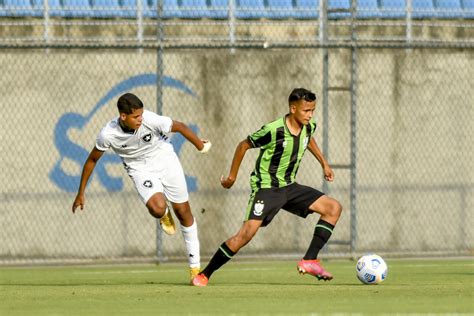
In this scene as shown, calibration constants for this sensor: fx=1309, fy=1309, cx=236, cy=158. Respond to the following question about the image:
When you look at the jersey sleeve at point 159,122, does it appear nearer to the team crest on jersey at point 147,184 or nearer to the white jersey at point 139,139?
the white jersey at point 139,139

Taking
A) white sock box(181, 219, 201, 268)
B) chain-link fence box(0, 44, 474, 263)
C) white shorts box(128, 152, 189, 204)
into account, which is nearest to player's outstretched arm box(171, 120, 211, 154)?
white shorts box(128, 152, 189, 204)

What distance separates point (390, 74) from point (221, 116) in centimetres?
249

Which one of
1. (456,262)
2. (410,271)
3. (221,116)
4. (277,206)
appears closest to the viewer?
(277,206)

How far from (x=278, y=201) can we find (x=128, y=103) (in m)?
1.68

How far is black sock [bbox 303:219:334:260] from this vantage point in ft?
39.7

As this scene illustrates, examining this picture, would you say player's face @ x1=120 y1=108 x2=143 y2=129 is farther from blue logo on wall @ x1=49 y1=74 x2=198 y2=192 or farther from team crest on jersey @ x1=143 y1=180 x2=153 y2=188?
blue logo on wall @ x1=49 y1=74 x2=198 y2=192

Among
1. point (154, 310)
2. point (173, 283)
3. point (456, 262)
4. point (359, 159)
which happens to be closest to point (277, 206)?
point (173, 283)

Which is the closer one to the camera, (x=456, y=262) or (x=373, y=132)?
(x=456, y=262)

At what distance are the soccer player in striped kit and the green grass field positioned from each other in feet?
1.25

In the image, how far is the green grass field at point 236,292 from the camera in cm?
995

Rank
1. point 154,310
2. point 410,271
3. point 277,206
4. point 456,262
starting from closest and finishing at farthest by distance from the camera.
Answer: point 154,310 < point 277,206 < point 410,271 < point 456,262

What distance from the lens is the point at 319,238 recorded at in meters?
12.2

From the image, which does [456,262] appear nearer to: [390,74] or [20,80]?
[390,74]

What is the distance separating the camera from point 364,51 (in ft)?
60.2
